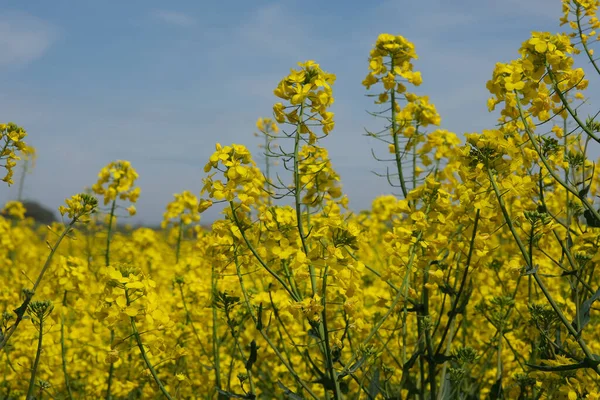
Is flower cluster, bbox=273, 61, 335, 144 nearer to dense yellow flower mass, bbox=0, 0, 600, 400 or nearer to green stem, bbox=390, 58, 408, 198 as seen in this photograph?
dense yellow flower mass, bbox=0, 0, 600, 400

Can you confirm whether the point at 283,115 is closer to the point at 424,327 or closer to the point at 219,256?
the point at 219,256

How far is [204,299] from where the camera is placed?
4797mm

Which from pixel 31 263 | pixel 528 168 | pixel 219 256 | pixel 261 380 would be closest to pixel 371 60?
pixel 528 168

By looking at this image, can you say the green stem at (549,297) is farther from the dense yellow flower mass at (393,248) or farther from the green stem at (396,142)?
the green stem at (396,142)

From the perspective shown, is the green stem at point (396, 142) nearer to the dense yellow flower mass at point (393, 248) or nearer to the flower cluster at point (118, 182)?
the dense yellow flower mass at point (393, 248)

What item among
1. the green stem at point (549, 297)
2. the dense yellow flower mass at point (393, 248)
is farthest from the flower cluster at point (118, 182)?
the green stem at point (549, 297)

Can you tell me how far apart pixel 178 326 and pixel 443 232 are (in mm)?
2645

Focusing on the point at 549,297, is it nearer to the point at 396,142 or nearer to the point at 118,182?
the point at 396,142

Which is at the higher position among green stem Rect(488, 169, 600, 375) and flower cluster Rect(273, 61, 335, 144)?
flower cluster Rect(273, 61, 335, 144)

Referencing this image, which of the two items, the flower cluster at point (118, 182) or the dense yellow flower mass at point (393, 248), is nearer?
the dense yellow flower mass at point (393, 248)

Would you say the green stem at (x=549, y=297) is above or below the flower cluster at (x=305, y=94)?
below

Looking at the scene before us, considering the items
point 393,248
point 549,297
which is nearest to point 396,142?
point 393,248

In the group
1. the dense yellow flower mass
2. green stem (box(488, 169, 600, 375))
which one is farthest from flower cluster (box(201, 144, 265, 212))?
green stem (box(488, 169, 600, 375))

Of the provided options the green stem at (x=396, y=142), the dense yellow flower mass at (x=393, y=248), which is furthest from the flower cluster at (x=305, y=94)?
the green stem at (x=396, y=142)
